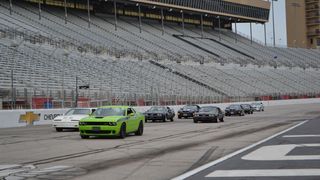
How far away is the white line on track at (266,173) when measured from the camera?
33.6 feet

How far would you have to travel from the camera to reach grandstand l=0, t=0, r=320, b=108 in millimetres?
42469

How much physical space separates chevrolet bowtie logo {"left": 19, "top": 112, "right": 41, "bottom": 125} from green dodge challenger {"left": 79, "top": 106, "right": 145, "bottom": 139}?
13.4m

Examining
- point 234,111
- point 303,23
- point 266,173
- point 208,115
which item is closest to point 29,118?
point 208,115

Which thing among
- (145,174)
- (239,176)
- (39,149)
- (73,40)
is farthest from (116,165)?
(73,40)

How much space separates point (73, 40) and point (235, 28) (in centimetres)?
5537

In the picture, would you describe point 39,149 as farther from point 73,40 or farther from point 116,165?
point 73,40

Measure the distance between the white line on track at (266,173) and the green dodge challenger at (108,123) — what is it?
32.9 ft

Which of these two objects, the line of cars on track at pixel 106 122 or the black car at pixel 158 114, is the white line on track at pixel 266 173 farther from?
the black car at pixel 158 114

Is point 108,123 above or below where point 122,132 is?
above

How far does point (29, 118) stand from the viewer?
34625mm

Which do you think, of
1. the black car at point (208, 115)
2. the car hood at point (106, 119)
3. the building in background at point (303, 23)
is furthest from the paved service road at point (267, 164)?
the building in background at point (303, 23)

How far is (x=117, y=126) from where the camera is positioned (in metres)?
20.6

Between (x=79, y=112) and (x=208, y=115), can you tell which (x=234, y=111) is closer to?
(x=208, y=115)

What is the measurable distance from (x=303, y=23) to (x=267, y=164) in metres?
136
